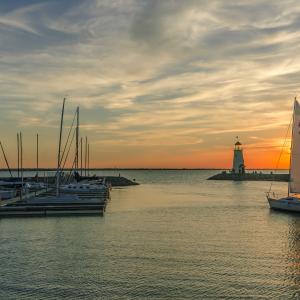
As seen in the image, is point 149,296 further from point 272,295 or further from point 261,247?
point 261,247

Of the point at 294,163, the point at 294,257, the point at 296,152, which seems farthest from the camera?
the point at 294,163

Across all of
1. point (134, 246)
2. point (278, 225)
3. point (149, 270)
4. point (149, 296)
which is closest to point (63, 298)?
point (149, 296)

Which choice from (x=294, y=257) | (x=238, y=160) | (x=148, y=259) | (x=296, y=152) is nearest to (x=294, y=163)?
(x=296, y=152)

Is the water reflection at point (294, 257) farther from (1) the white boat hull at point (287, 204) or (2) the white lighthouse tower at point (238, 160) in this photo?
(2) the white lighthouse tower at point (238, 160)

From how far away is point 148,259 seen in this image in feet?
87.0

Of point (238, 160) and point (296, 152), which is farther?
point (238, 160)

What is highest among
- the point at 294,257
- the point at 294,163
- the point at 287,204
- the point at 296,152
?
the point at 296,152

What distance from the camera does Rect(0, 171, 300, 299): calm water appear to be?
2056 cm

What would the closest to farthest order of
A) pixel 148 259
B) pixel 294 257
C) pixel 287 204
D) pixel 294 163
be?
pixel 148 259 < pixel 294 257 < pixel 287 204 < pixel 294 163

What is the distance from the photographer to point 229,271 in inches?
930

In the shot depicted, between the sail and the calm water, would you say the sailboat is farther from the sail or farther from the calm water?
the calm water

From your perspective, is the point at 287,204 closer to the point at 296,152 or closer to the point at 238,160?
the point at 296,152

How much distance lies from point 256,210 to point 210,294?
39.8 meters

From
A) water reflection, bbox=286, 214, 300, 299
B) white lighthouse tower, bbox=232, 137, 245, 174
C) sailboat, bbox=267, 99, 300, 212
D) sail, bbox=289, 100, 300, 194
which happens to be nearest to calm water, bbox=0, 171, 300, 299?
water reflection, bbox=286, 214, 300, 299
